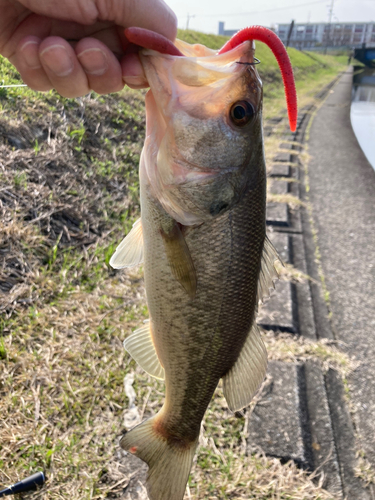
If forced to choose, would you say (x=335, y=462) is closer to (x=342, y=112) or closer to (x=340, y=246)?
(x=340, y=246)

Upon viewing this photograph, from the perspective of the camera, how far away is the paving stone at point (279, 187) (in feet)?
19.0

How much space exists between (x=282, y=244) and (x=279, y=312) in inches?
47.0

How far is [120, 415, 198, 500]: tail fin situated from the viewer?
1.61 m

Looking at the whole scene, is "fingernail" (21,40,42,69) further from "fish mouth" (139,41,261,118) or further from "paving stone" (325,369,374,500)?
"paving stone" (325,369,374,500)

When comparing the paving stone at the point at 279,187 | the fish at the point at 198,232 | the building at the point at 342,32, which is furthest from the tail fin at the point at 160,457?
the building at the point at 342,32

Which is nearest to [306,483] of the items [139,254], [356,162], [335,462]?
[335,462]

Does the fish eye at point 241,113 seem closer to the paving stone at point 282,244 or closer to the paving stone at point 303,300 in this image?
the paving stone at point 303,300

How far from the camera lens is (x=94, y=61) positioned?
1493 mm

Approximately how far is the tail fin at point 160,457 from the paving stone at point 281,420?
30.8 inches

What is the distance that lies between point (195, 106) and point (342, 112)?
13.8 metres

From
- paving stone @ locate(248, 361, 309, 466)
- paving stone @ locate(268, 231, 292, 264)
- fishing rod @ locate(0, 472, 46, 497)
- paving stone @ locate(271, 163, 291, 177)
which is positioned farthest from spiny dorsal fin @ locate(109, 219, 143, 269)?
paving stone @ locate(271, 163, 291, 177)

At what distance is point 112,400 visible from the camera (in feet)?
8.10

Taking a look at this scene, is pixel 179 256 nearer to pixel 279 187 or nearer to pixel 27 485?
pixel 27 485

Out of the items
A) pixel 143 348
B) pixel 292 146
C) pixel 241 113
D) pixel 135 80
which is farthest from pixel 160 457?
pixel 292 146
